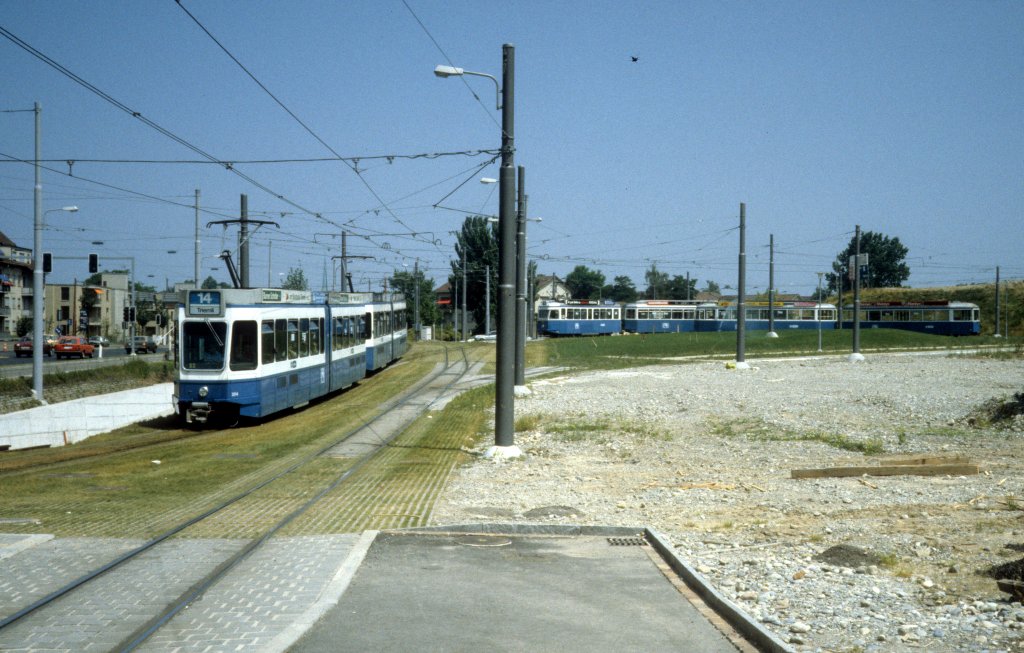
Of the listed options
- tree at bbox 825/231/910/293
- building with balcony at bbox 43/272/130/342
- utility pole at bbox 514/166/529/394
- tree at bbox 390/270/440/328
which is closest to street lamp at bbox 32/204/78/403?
utility pole at bbox 514/166/529/394

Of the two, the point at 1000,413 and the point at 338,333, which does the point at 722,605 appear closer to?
the point at 1000,413

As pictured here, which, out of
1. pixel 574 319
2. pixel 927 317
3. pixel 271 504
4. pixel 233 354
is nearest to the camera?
pixel 271 504

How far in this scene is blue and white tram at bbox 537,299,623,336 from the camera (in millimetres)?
81250

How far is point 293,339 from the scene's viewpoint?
24891mm

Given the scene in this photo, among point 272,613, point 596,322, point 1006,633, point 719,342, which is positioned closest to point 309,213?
point 272,613

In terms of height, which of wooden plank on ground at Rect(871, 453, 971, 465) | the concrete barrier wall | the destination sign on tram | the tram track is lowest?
the concrete barrier wall

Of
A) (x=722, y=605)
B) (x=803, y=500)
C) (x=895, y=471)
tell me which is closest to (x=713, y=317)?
(x=895, y=471)

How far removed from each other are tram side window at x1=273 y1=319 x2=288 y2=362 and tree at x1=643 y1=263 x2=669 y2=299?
156334 millimetres

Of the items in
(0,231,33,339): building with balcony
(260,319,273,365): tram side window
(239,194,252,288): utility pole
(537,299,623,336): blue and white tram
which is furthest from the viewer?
(0,231,33,339): building with balcony

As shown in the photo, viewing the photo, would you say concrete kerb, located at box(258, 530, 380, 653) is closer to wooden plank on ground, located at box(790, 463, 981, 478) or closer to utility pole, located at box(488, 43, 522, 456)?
utility pole, located at box(488, 43, 522, 456)

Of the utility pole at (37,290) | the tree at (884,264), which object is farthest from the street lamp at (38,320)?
the tree at (884,264)

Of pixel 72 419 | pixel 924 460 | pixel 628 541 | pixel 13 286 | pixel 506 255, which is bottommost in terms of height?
pixel 72 419

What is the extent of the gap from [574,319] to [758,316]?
777 inches

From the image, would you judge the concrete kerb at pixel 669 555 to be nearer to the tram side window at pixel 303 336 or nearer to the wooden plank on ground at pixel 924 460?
the wooden plank on ground at pixel 924 460
